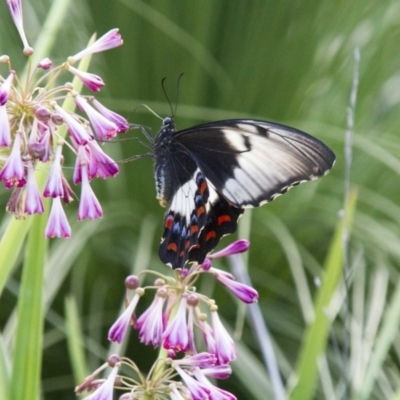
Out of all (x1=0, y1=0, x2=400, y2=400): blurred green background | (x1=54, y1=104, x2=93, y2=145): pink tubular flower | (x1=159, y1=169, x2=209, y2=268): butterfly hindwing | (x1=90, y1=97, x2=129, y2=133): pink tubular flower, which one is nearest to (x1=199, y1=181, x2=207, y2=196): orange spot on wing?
(x1=159, y1=169, x2=209, y2=268): butterfly hindwing

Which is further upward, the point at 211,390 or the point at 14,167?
the point at 14,167

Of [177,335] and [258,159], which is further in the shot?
[258,159]

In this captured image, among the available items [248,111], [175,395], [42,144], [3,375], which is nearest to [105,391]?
[175,395]

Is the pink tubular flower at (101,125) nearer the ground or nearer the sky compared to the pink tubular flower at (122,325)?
nearer the sky

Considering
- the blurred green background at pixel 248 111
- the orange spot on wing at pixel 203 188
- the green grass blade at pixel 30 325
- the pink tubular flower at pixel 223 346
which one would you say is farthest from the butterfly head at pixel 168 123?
the blurred green background at pixel 248 111

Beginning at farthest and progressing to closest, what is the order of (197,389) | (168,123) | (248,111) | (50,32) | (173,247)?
(248,111) → (50,32) → (168,123) → (173,247) → (197,389)

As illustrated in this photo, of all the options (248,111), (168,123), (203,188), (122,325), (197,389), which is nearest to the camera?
(197,389)

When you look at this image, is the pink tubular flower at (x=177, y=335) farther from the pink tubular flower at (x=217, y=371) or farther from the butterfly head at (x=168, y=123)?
the butterfly head at (x=168, y=123)

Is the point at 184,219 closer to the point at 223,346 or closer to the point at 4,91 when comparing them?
the point at 223,346
